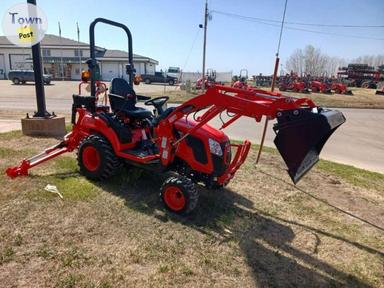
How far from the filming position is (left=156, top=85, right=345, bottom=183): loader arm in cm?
326

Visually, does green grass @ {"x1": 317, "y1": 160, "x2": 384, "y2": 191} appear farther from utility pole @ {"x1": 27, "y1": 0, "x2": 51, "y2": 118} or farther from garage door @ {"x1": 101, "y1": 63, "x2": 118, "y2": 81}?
garage door @ {"x1": 101, "y1": 63, "x2": 118, "y2": 81}

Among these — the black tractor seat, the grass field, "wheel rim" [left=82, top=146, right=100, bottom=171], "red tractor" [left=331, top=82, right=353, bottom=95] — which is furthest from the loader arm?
"red tractor" [left=331, top=82, right=353, bottom=95]

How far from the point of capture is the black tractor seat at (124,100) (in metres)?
4.91

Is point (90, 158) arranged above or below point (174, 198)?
above

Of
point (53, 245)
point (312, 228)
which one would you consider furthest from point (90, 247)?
point (312, 228)

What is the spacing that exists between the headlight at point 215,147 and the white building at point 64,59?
43.1m

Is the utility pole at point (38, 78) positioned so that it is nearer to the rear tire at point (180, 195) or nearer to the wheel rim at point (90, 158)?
the wheel rim at point (90, 158)

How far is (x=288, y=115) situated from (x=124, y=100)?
263 cm

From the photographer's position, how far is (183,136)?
163 inches

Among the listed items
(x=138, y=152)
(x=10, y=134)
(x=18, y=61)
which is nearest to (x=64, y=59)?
(x=18, y=61)

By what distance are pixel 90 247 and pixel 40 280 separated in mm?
583

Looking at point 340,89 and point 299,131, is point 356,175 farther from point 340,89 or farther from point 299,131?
point 340,89

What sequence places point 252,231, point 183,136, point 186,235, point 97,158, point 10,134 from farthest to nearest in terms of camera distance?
point 10,134 → point 97,158 → point 183,136 → point 252,231 → point 186,235

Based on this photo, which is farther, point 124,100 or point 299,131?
point 124,100
